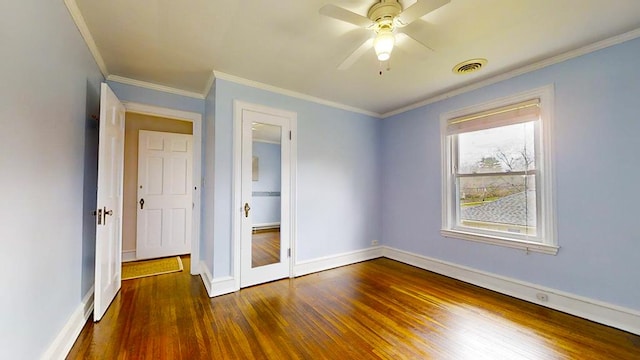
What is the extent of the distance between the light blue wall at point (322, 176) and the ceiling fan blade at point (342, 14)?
168cm

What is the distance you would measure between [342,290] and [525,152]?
2.46 m

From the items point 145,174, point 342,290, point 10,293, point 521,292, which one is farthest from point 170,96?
point 521,292

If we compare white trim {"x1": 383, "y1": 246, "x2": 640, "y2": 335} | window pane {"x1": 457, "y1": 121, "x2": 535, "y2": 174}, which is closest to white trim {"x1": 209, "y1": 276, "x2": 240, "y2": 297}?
white trim {"x1": 383, "y1": 246, "x2": 640, "y2": 335}

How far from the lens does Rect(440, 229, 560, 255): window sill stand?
7.92 ft

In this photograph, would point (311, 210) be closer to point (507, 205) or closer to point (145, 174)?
point (507, 205)

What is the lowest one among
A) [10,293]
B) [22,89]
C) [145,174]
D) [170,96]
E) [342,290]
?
[342,290]

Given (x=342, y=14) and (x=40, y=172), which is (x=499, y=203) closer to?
(x=342, y=14)

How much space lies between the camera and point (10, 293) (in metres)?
1.18

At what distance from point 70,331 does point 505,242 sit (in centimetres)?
393

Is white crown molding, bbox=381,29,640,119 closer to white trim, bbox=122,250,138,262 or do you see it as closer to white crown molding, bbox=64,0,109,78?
white crown molding, bbox=64,0,109,78

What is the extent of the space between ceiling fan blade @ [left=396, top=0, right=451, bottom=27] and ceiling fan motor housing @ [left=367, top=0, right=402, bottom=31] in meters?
0.07

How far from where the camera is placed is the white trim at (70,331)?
1555mm

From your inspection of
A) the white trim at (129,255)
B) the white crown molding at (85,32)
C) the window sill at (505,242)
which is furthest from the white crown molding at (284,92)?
the white trim at (129,255)

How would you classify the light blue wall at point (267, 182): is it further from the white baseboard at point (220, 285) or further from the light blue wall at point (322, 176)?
the white baseboard at point (220, 285)
